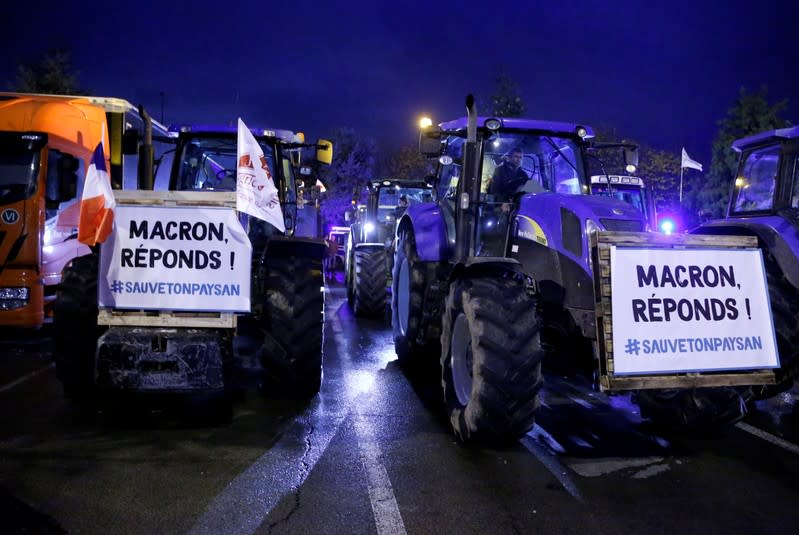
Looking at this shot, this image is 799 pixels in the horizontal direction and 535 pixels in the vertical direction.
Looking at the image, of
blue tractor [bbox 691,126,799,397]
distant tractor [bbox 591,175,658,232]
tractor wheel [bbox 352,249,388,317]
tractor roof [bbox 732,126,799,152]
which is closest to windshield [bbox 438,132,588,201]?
blue tractor [bbox 691,126,799,397]

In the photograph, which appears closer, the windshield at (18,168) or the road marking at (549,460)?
the road marking at (549,460)

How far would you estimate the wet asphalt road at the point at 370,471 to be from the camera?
146 inches

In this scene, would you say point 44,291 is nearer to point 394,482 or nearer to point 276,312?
point 276,312

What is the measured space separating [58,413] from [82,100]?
6.40 m

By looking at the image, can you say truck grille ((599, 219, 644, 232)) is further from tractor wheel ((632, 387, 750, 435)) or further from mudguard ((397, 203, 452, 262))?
mudguard ((397, 203, 452, 262))

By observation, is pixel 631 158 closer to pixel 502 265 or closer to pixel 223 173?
pixel 502 265

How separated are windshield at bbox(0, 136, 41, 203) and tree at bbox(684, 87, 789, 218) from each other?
25160 mm

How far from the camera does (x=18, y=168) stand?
29.5 ft

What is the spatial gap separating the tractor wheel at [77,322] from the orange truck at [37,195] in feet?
10.1

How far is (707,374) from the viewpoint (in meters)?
4.60

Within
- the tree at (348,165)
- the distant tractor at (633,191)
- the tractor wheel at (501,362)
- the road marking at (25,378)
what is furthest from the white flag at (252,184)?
the tree at (348,165)

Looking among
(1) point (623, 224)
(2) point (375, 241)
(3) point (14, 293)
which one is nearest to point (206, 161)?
(3) point (14, 293)

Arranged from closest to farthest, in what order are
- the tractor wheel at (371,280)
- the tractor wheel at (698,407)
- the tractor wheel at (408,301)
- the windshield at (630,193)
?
the tractor wheel at (698,407)
the tractor wheel at (408,301)
the tractor wheel at (371,280)
the windshield at (630,193)

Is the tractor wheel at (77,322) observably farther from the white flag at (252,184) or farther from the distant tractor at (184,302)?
the white flag at (252,184)
